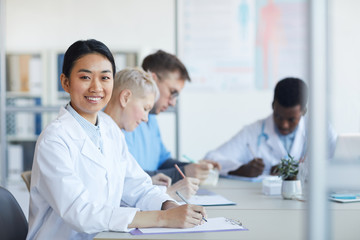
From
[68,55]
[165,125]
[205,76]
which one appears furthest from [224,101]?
[68,55]

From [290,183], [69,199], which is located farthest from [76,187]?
[290,183]

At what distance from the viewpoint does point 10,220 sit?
4.82 ft

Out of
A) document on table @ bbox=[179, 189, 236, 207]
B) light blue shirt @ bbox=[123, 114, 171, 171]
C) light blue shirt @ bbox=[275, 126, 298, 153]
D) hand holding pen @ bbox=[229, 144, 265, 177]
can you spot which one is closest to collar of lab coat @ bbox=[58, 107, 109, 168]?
document on table @ bbox=[179, 189, 236, 207]

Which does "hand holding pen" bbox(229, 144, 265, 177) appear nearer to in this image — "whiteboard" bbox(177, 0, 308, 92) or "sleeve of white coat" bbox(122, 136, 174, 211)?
"sleeve of white coat" bbox(122, 136, 174, 211)

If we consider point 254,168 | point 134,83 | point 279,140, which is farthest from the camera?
point 279,140

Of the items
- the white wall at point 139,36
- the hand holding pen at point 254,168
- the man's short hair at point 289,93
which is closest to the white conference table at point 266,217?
the hand holding pen at point 254,168

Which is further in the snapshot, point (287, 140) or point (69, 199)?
point (287, 140)

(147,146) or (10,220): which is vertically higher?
(147,146)

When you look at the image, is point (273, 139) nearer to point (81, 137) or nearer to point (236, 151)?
point (236, 151)

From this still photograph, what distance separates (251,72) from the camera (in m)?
4.88

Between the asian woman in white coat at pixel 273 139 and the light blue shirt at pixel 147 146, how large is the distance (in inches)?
11.0

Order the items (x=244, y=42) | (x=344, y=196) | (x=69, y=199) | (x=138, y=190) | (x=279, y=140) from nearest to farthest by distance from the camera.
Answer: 1. (x=69, y=199)
2. (x=138, y=190)
3. (x=344, y=196)
4. (x=279, y=140)
5. (x=244, y=42)

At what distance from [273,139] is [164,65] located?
768 millimetres

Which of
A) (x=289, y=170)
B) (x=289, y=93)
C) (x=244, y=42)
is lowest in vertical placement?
(x=289, y=170)
